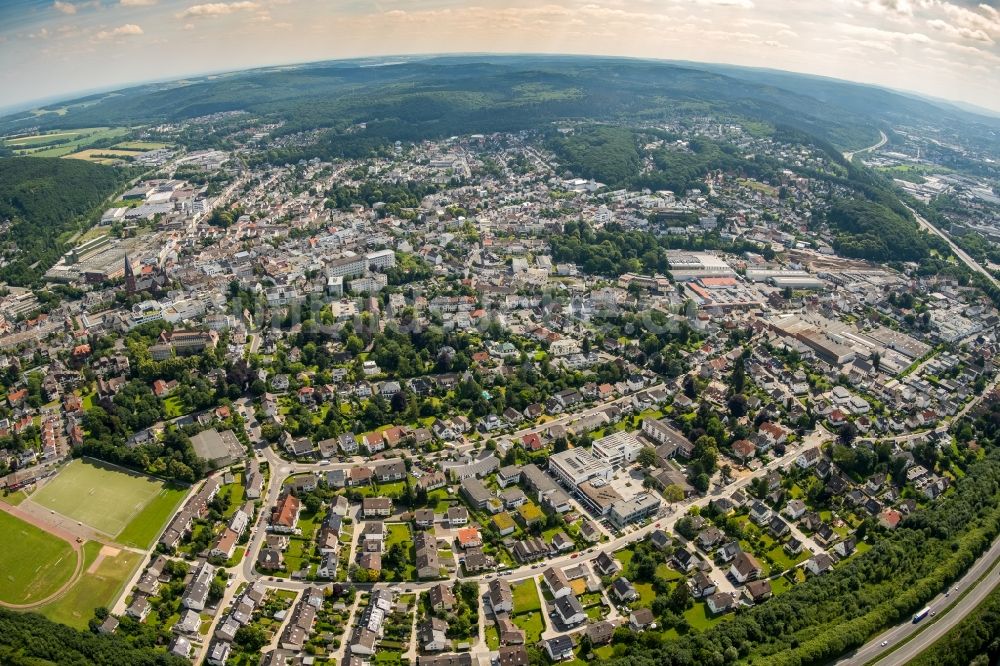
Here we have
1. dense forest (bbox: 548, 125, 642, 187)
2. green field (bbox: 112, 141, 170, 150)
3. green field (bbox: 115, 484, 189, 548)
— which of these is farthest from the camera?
green field (bbox: 112, 141, 170, 150)

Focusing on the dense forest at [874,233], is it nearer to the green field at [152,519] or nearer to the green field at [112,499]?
the green field at [152,519]

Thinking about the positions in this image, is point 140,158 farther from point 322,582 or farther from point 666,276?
point 322,582

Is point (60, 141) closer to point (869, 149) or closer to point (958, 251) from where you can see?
point (958, 251)

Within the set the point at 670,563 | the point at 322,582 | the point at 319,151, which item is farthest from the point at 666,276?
the point at 319,151

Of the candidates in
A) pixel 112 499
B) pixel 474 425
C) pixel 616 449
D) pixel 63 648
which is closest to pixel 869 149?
pixel 616 449

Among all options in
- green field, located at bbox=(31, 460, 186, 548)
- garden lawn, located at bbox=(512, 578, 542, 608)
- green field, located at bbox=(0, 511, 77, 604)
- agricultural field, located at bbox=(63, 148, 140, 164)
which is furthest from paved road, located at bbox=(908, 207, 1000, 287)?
agricultural field, located at bbox=(63, 148, 140, 164)

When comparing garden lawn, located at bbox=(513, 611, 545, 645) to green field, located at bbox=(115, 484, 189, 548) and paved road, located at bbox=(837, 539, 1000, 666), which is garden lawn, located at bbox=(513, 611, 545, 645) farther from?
green field, located at bbox=(115, 484, 189, 548)

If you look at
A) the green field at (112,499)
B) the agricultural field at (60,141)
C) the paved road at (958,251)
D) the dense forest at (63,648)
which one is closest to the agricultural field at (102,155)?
the agricultural field at (60,141)
